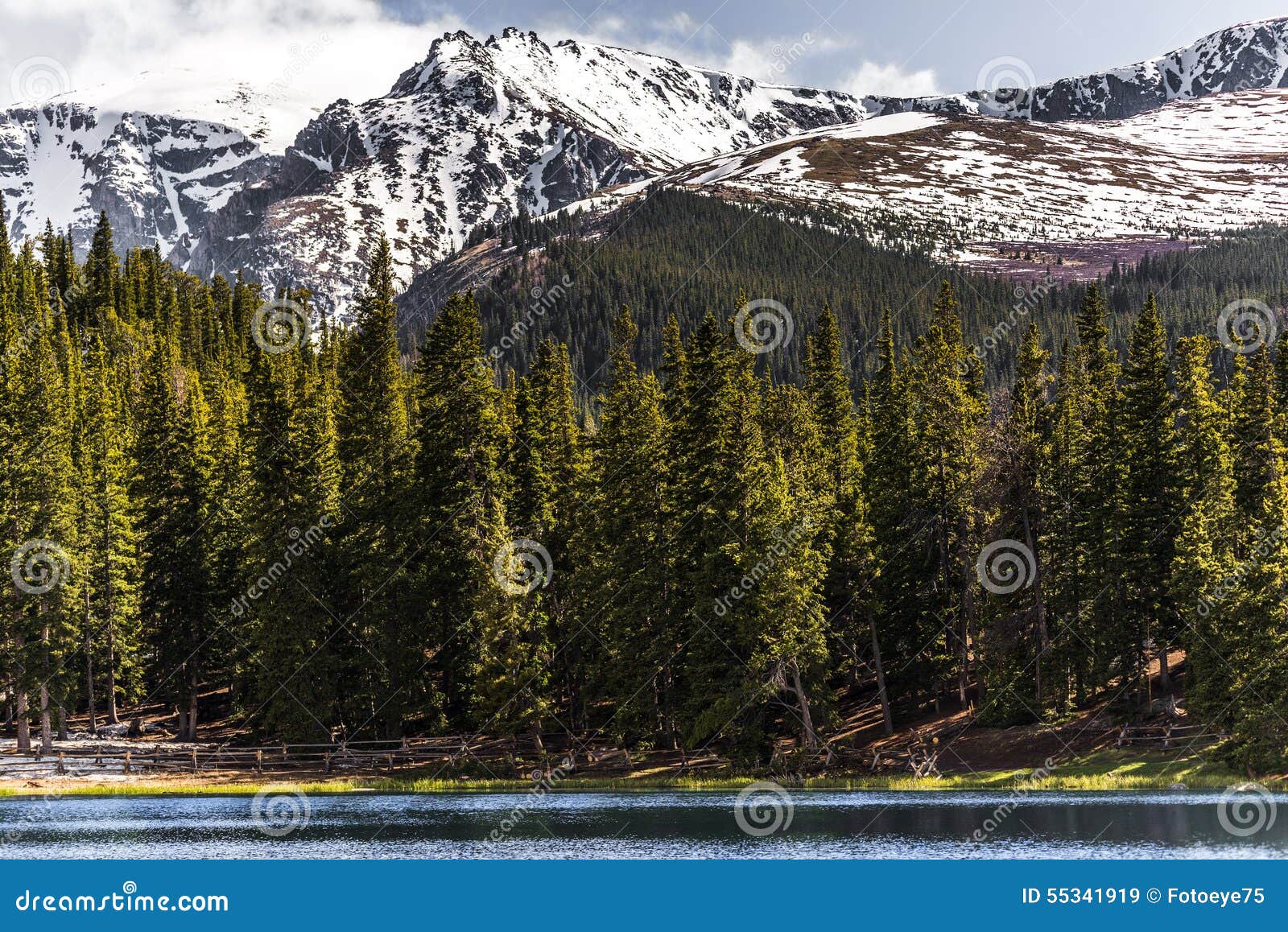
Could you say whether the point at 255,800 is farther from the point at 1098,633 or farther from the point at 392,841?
the point at 1098,633

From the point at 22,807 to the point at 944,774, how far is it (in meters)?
36.6

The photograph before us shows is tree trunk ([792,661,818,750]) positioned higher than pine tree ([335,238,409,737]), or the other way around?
pine tree ([335,238,409,737])
